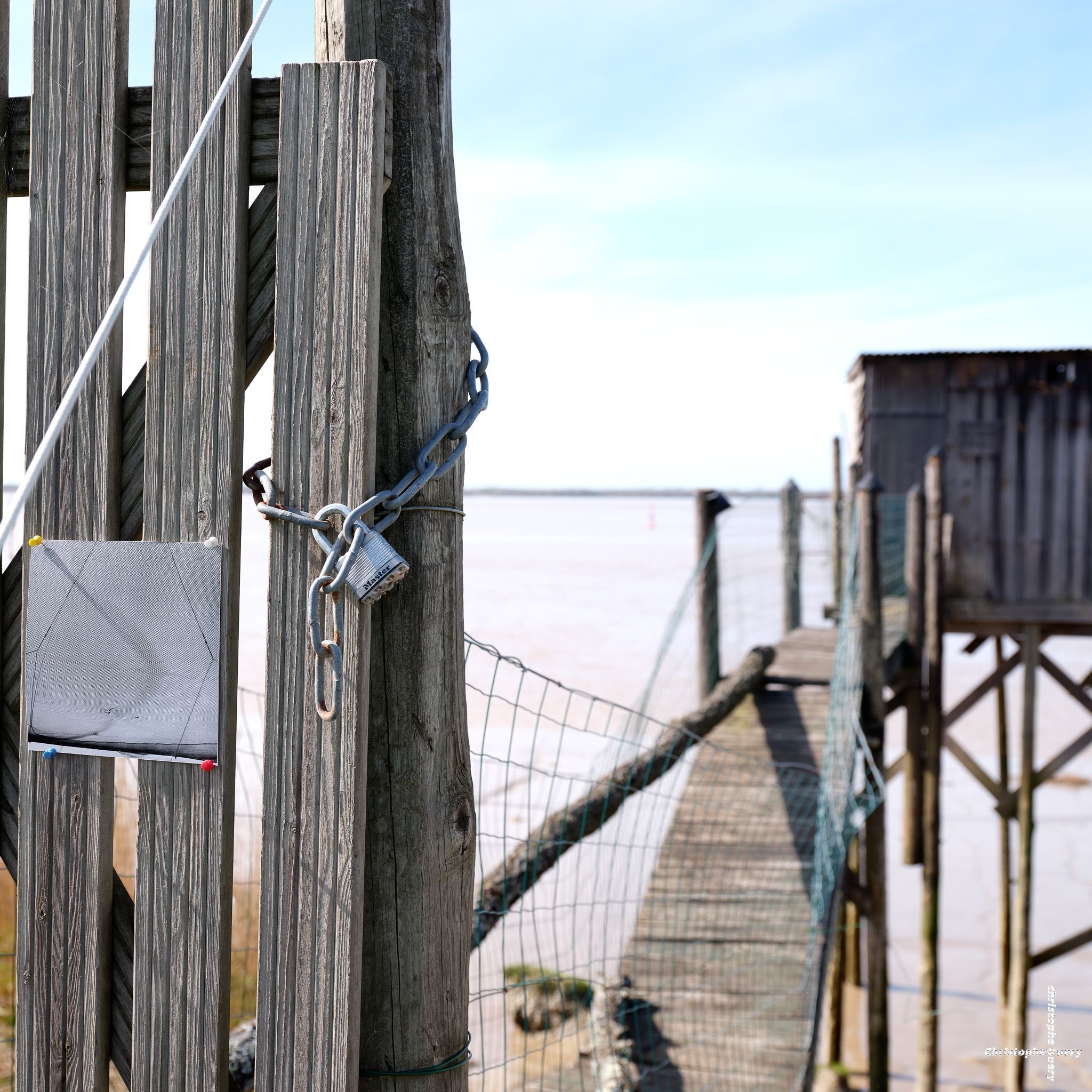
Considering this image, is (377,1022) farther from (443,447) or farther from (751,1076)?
(751,1076)

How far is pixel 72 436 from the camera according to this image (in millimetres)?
1443

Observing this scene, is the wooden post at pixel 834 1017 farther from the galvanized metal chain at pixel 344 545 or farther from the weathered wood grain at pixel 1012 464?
the galvanized metal chain at pixel 344 545

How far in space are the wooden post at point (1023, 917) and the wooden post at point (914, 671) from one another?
996 millimetres

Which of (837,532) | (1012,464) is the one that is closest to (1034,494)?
(1012,464)

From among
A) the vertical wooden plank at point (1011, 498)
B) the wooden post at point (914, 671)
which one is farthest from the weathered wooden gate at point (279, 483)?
the vertical wooden plank at point (1011, 498)

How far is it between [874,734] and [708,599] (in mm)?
1491

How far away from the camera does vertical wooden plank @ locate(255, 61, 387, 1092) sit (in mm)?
1361

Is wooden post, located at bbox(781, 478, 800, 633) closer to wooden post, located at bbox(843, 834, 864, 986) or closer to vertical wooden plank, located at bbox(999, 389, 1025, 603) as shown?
vertical wooden plank, located at bbox(999, 389, 1025, 603)

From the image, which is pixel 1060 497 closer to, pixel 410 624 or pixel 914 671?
pixel 914 671

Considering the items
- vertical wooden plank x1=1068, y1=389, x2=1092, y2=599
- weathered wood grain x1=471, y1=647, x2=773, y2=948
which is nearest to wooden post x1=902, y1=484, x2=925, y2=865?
vertical wooden plank x1=1068, y1=389, x2=1092, y2=599

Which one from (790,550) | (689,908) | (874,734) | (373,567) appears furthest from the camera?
(790,550)

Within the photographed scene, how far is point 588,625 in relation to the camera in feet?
101

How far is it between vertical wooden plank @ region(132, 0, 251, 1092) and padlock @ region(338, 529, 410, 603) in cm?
19

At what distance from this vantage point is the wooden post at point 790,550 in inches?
381
